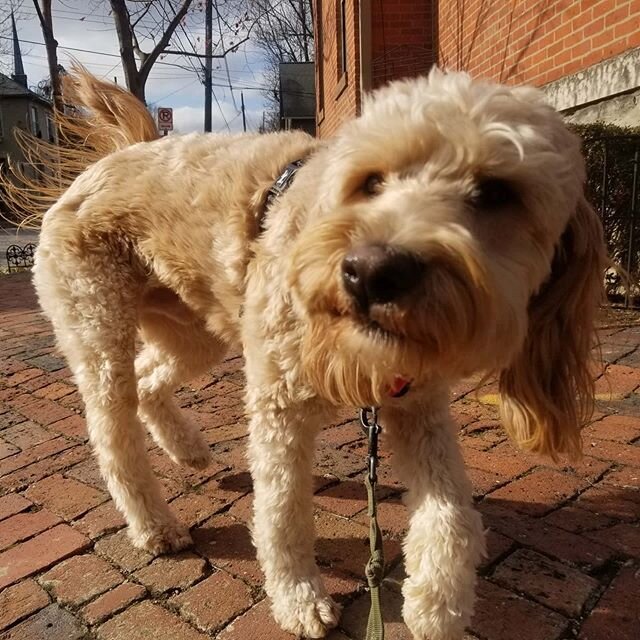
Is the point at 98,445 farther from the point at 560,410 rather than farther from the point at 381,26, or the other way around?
the point at 381,26

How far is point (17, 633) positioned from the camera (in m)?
2.40

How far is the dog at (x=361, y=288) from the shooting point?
5.74 ft

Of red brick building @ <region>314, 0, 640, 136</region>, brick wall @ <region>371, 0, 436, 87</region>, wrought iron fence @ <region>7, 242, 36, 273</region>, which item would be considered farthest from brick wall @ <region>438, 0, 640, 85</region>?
wrought iron fence @ <region>7, 242, 36, 273</region>

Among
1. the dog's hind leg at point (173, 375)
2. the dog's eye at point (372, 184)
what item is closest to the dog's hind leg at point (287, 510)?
the dog's eye at point (372, 184)

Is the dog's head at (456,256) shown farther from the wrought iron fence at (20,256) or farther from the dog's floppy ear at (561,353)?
the wrought iron fence at (20,256)

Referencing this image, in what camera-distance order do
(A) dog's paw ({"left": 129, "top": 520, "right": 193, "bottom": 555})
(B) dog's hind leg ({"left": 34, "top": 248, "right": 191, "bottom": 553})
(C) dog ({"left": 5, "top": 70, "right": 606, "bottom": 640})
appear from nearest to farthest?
(C) dog ({"left": 5, "top": 70, "right": 606, "bottom": 640}) → (A) dog's paw ({"left": 129, "top": 520, "right": 193, "bottom": 555}) → (B) dog's hind leg ({"left": 34, "top": 248, "right": 191, "bottom": 553})

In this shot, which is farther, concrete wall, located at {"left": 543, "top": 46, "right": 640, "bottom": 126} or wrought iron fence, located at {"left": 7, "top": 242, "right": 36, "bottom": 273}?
wrought iron fence, located at {"left": 7, "top": 242, "right": 36, "bottom": 273}

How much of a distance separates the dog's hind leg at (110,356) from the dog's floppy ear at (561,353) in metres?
1.68

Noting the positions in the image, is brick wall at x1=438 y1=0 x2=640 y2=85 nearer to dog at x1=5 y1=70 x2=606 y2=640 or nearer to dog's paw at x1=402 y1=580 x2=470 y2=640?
dog at x1=5 y1=70 x2=606 y2=640

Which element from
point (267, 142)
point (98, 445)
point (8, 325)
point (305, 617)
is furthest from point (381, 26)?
point (305, 617)

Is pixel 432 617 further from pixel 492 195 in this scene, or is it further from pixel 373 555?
pixel 492 195

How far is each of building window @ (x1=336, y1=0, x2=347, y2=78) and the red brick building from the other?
2 cm

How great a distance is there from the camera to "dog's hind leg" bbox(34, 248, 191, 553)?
305 cm

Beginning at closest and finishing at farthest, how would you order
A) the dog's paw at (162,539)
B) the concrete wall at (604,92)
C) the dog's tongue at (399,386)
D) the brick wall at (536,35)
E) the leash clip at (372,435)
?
the dog's tongue at (399,386) → the leash clip at (372,435) → the dog's paw at (162,539) → the concrete wall at (604,92) → the brick wall at (536,35)
